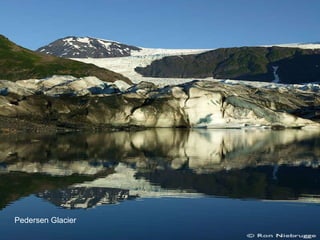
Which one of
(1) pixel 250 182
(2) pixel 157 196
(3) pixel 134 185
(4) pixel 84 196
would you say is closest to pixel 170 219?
(2) pixel 157 196

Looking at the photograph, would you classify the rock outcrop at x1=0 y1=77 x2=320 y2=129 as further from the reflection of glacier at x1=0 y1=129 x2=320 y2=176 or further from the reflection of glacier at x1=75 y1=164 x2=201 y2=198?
the reflection of glacier at x1=75 y1=164 x2=201 y2=198

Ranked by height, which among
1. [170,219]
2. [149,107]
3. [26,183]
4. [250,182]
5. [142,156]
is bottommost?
[170,219]

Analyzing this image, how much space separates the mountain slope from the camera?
9556cm

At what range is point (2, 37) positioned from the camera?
118 meters

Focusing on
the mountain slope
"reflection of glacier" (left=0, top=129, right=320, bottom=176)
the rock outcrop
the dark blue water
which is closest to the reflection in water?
"reflection of glacier" (left=0, top=129, right=320, bottom=176)

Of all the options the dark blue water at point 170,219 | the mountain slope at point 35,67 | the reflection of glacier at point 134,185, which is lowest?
the dark blue water at point 170,219

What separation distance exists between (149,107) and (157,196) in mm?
36579

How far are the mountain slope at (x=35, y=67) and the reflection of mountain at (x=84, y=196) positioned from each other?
82.3 metres

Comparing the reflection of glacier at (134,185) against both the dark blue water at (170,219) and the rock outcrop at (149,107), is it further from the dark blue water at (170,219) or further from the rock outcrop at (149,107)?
the rock outcrop at (149,107)

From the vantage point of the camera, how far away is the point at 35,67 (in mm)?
99375

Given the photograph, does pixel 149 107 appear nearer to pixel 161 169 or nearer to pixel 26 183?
pixel 161 169

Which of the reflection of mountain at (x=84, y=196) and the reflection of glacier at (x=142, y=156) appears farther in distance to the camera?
the reflection of glacier at (x=142, y=156)

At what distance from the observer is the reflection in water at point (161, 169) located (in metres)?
14.1

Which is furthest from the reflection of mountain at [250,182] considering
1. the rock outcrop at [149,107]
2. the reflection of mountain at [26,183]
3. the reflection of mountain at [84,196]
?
the rock outcrop at [149,107]
